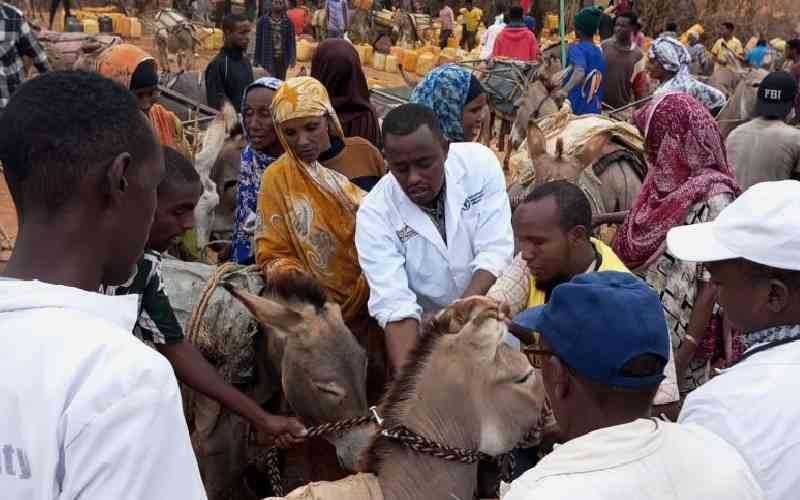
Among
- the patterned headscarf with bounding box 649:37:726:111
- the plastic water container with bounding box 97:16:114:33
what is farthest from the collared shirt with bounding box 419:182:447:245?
the plastic water container with bounding box 97:16:114:33

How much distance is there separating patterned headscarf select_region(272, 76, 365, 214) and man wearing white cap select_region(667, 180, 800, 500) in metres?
1.91

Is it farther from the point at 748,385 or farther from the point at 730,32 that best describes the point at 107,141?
the point at 730,32

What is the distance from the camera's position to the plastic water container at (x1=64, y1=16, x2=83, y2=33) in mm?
25547

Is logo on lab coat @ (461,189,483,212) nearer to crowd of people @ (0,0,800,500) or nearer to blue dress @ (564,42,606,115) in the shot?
crowd of people @ (0,0,800,500)

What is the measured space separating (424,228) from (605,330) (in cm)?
193

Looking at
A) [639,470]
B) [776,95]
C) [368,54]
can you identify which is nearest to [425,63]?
[368,54]

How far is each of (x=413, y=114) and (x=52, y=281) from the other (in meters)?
2.42

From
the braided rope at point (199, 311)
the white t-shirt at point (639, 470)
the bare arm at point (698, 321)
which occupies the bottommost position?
the bare arm at point (698, 321)

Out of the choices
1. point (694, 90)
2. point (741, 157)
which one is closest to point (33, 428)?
point (741, 157)

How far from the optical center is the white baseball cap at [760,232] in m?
2.51

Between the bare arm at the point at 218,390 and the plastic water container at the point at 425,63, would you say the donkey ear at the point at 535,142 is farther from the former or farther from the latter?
the plastic water container at the point at 425,63

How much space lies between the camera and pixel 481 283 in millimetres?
3846

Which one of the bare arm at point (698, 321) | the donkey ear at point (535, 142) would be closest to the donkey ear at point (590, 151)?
the donkey ear at point (535, 142)

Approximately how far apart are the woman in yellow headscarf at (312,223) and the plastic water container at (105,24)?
25829 millimetres
